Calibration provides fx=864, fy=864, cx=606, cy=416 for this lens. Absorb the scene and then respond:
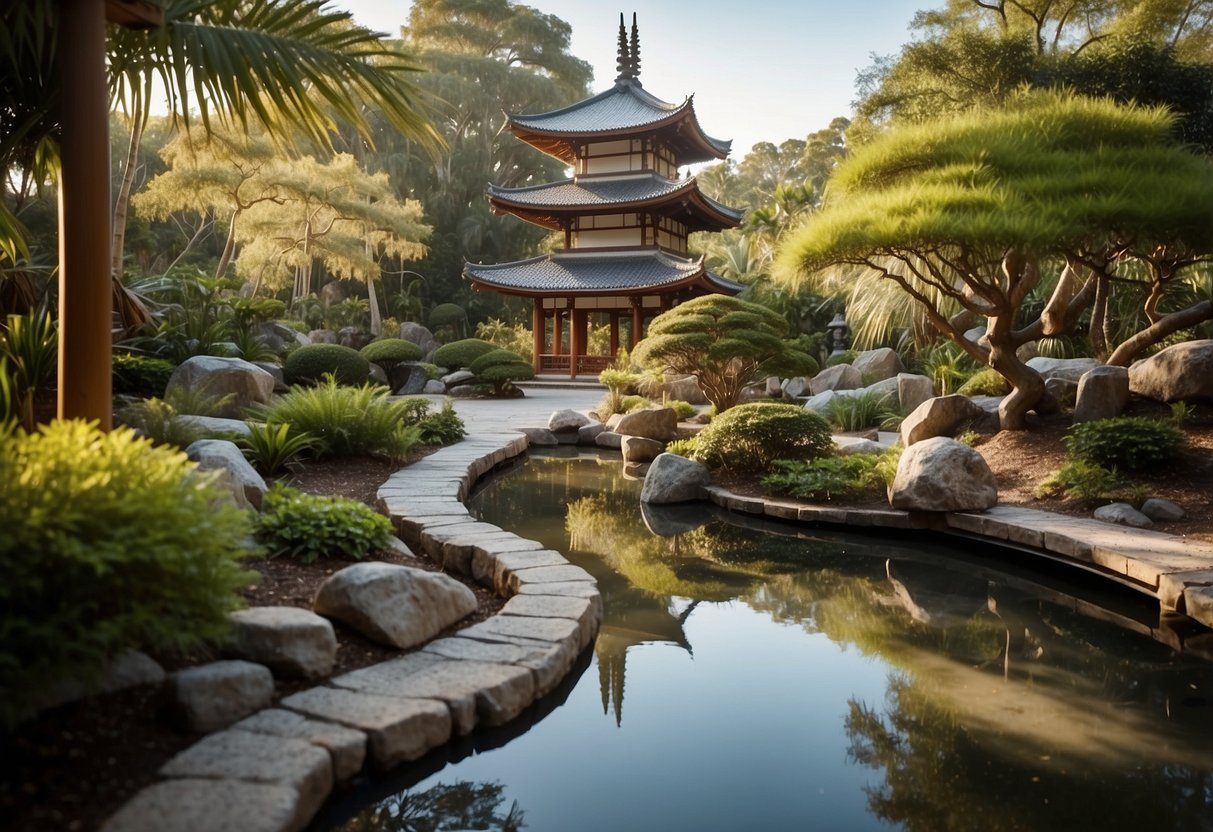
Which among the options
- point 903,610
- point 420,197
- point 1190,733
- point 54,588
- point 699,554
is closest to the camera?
point 54,588

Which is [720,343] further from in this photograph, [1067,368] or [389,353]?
[389,353]

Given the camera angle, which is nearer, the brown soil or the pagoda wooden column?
the brown soil

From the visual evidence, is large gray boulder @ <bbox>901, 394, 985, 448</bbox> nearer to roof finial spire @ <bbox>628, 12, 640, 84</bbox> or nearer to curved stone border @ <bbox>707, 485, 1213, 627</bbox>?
curved stone border @ <bbox>707, 485, 1213, 627</bbox>

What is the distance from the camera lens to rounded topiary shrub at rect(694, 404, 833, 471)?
28.7 ft

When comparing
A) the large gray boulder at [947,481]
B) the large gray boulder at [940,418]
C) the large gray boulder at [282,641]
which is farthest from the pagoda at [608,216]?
the large gray boulder at [282,641]

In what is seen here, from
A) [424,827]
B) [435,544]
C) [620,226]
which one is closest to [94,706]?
[424,827]

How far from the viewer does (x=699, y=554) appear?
673 centimetres

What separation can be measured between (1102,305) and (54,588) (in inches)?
421

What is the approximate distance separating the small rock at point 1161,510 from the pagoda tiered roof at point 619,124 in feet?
63.9

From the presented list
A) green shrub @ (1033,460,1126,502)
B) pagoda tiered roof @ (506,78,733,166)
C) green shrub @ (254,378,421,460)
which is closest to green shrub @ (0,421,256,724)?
green shrub @ (254,378,421,460)

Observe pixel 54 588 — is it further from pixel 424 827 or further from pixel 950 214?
pixel 950 214

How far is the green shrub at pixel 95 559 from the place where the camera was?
227cm

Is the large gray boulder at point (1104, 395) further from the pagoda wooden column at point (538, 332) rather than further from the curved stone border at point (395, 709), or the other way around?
the pagoda wooden column at point (538, 332)

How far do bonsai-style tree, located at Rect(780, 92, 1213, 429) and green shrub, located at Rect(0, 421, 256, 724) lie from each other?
22.6 ft
